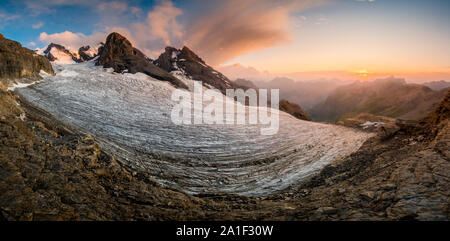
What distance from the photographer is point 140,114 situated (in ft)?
80.1

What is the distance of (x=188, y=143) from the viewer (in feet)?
63.5

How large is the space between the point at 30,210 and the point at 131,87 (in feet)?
99.1

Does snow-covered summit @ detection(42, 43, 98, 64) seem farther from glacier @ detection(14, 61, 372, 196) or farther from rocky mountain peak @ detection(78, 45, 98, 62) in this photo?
glacier @ detection(14, 61, 372, 196)

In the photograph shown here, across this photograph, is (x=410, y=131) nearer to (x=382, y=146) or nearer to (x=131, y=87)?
(x=382, y=146)

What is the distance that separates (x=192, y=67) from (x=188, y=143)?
62.0 meters

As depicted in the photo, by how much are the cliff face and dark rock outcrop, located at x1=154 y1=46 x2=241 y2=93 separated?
38.7 metres

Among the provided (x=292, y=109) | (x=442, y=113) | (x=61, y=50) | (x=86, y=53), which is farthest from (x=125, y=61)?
(x=61, y=50)

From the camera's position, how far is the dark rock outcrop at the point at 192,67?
66.4m

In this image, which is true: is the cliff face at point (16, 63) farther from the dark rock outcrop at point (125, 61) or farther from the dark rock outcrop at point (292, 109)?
the dark rock outcrop at point (292, 109)

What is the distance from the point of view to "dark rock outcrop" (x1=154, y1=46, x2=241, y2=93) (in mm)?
66438

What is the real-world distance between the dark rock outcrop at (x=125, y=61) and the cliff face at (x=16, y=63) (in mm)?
17747

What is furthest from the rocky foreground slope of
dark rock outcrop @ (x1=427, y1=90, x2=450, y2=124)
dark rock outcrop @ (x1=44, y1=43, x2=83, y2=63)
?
dark rock outcrop @ (x1=44, y1=43, x2=83, y2=63)

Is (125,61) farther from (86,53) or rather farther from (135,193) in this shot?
(86,53)

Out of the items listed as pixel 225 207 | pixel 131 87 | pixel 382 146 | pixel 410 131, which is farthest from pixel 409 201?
pixel 131 87
